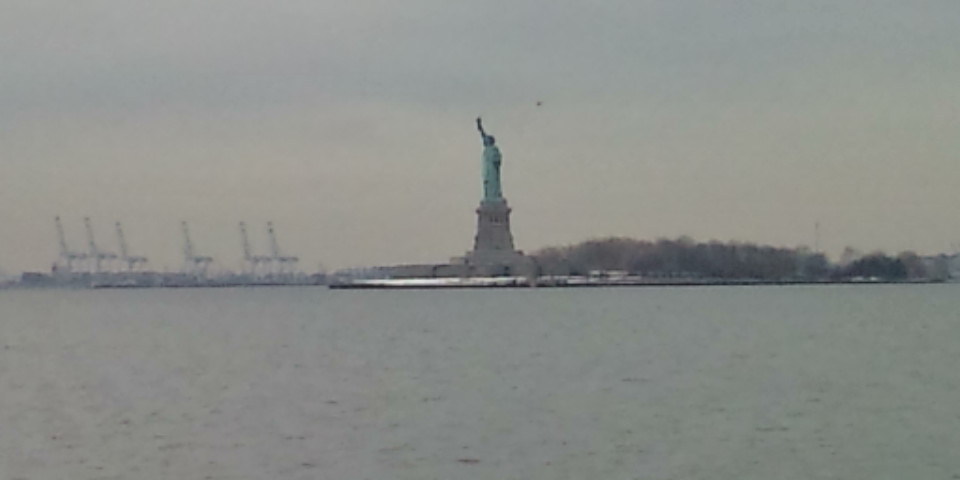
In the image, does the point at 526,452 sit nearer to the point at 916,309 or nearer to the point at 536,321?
the point at 536,321

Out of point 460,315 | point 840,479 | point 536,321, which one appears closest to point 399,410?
point 840,479

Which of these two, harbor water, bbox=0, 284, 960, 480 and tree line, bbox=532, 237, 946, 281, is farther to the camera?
tree line, bbox=532, 237, 946, 281

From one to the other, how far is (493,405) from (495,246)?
87094 mm

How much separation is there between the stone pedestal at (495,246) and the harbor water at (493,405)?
60225 millimetres

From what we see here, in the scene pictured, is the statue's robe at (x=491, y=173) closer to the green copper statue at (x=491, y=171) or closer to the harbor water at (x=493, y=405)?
the green copper statue at (x=491, y=171)

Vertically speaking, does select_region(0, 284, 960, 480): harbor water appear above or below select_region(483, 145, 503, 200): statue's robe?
below

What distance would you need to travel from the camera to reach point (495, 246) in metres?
115

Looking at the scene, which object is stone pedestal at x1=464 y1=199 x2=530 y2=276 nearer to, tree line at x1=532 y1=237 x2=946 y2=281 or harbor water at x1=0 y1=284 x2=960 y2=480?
tree line at x1=532 y1=237 x2=946 y2=281

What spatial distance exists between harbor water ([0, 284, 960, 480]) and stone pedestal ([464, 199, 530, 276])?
198ft

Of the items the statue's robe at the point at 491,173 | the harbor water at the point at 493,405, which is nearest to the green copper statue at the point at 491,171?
the statue's robe at the point at 491,173

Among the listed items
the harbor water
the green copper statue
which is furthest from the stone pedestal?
the harbor water

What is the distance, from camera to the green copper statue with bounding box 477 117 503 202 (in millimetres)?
114938

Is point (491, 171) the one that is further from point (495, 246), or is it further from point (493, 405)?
point (493, 405)

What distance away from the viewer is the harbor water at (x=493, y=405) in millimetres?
21578
